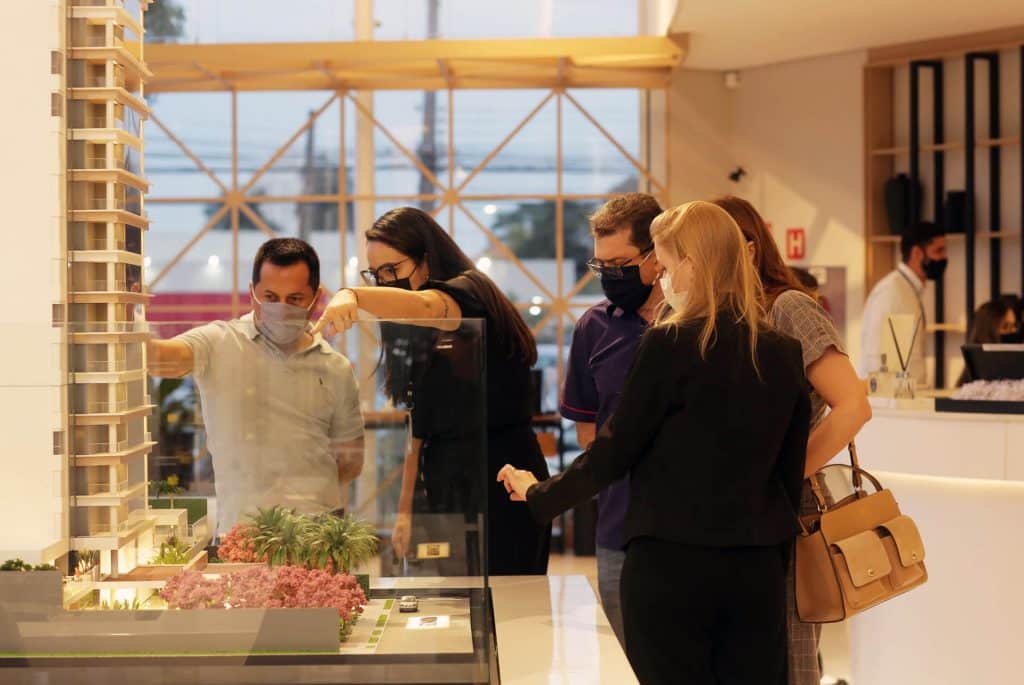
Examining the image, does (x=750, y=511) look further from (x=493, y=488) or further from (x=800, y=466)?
(x=493, y=488)

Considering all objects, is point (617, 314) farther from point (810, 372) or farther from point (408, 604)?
point (408, 604)

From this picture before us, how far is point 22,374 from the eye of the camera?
1843mm

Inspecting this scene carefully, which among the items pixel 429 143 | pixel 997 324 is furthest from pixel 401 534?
pixel 429 143

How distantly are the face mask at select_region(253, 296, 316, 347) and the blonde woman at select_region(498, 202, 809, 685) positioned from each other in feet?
1.97

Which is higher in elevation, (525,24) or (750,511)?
(525,24)

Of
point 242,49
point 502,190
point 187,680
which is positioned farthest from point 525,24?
point 187,680

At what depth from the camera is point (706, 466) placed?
6.91ft

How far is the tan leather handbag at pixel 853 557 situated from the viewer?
2408 mm

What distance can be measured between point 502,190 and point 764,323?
690 centimetres

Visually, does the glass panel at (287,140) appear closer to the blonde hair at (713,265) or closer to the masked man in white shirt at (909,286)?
the masked man in white shirt at (909,286)

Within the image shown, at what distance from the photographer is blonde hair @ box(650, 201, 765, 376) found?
2.15 meters

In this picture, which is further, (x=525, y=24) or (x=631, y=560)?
(x=525, y=24)

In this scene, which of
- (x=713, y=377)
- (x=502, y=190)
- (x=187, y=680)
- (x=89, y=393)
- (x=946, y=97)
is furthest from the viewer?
(x=502, y=190)

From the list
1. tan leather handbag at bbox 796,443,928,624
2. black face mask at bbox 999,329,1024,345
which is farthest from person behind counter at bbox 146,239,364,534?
black face mask at bbox 999,329,1024,345
